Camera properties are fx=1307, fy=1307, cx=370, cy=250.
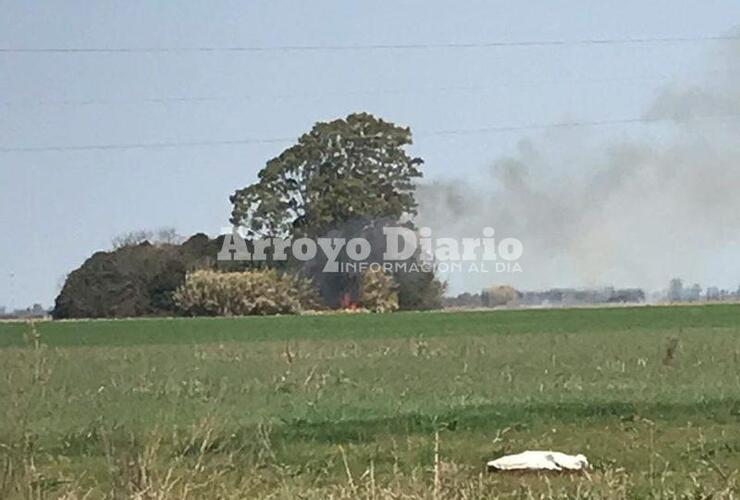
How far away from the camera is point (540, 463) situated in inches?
510

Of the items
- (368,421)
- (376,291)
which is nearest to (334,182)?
(376,291)

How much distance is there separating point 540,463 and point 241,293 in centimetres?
8172

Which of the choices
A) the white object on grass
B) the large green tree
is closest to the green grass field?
the white object on grass

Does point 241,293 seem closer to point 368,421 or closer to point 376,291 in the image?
point 376,291

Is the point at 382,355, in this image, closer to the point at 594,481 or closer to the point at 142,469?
the point at 594,481

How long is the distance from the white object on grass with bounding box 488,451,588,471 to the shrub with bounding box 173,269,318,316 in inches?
3165

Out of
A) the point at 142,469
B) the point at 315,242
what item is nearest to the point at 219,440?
the point at 142,469

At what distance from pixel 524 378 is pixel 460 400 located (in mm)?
5156

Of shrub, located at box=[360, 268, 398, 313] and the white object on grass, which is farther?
shrub, located at box=[360, 268, 398, 313]

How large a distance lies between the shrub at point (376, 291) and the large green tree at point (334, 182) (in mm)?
4344

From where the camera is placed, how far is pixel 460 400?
66.8 feet

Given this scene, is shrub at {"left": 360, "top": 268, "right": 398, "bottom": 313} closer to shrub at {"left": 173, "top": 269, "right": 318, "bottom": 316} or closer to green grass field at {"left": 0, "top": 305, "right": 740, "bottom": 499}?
shrub at {"left": 173, "top": 269, "right": 318, "bottom": 316}

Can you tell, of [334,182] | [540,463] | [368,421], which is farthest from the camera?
[334,182]

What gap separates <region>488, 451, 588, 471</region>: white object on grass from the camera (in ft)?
42.2
